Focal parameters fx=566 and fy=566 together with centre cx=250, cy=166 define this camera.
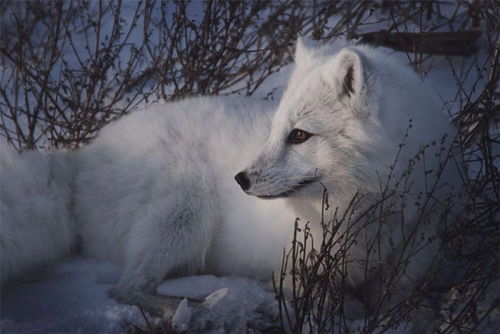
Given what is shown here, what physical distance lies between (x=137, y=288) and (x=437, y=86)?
11.6 ft

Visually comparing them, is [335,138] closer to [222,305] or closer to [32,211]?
[222,305]

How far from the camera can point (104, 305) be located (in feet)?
9.55

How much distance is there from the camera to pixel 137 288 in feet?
10.0

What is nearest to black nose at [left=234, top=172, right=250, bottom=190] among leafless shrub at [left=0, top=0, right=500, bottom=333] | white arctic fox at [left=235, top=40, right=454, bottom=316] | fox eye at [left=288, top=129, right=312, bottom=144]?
white arctic fox at [left=235, top=40, right=454, bottom=316]

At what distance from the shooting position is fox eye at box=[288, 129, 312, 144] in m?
2.70

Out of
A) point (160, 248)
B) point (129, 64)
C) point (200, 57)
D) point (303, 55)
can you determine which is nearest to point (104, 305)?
point (160, 248)

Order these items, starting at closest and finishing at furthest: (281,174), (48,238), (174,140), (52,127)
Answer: (281,174)
(48,238)
(174,140)
(52,127)

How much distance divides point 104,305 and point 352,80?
Result: 5.51 ft

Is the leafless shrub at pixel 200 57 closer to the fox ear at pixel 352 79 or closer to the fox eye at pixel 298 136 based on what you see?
the fox ear at pixel 352 79

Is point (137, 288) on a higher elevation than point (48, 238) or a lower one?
lower

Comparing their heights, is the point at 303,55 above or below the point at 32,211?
above

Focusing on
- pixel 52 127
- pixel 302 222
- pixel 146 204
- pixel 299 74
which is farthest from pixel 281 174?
pixel 52 127

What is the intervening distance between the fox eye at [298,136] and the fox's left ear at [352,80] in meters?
0.23

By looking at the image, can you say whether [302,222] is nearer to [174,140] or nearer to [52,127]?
[174,140]
